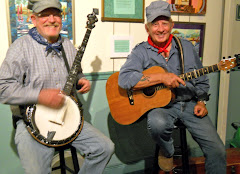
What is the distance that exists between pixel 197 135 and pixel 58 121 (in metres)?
1.03

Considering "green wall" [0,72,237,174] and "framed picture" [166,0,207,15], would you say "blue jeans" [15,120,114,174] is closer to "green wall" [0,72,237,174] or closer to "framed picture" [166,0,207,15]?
"green wall" [0,72,237,174]

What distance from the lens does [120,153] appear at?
2.48 m

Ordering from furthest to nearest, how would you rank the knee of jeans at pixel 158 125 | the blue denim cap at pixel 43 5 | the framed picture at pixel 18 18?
1. the framed picture at pixel 18 18
2. the knee of jeans at pixel 158 125
3. the blue denim cap at pixel 43 5

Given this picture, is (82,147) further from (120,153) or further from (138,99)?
(120,153)

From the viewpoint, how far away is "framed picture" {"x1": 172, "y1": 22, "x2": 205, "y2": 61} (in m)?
2.59

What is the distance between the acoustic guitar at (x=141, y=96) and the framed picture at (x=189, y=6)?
940 mm

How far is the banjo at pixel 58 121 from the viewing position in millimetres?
1521

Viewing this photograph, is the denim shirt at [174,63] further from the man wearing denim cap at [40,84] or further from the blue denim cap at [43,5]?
the blue denim cap at [43,5]

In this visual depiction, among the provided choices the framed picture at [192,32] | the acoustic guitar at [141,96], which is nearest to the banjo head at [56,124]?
the acoustic guitar at [141,96]

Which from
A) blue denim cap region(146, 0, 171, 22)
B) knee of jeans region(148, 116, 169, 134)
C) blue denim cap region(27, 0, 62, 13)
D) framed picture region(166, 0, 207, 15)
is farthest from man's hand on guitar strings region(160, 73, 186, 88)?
framed picture region(166, 0, 207, 15)

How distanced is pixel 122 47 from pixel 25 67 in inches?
40.2

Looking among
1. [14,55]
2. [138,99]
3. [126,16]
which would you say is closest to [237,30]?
[126,16]

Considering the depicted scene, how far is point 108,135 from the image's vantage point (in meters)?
2.41

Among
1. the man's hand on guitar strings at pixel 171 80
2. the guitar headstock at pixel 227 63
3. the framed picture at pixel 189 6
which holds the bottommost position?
the man's hand on guitar strings at pixel 171 80
